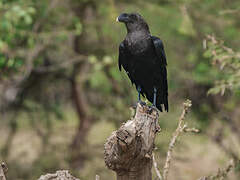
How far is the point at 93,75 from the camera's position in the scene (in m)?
8.88

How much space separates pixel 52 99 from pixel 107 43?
2038mm

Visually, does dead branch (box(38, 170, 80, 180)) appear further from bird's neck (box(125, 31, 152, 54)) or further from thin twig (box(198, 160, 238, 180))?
bird's neck (box(125, 31, 152, 54))

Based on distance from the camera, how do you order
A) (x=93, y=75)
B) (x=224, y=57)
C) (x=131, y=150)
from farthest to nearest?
(x=93, y=75)
(x=224, y=57)
(x=131, y=150)

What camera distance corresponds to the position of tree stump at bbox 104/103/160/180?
112 inches

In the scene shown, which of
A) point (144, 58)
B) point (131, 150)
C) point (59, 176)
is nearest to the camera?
point (131, 150)

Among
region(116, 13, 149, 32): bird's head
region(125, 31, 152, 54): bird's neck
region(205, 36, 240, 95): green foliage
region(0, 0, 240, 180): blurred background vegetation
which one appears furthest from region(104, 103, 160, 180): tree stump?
region(0, 0, 240, 180): blurred background vegetation

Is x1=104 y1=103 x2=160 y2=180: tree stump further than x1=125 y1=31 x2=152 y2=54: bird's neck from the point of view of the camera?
No

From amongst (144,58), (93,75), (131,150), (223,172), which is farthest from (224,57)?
(93,75)

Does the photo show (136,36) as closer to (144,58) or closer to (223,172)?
(144,58)

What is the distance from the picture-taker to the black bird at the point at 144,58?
17.0 feet

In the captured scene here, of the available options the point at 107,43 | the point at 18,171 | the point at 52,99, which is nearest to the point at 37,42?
the point at 107,43

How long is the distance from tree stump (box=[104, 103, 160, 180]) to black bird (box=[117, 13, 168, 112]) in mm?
2008

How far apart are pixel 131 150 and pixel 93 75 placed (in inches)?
238

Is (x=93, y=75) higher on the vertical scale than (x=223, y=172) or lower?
higher
